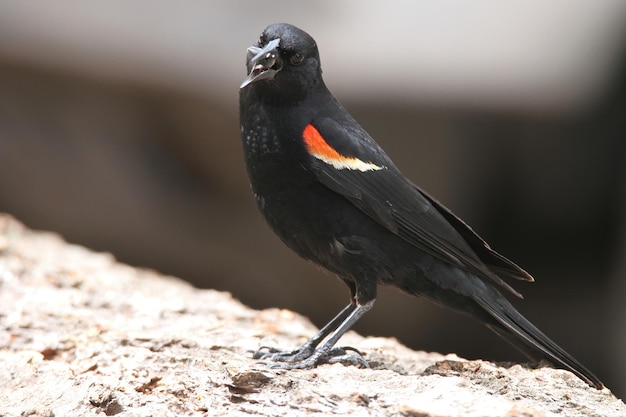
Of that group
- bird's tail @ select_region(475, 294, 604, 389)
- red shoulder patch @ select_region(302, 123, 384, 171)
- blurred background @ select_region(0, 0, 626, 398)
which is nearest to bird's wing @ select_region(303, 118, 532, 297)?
red shoulder patch @ select_region(302, 123, 384, 171)

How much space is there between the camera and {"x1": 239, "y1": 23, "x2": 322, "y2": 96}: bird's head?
144 inches

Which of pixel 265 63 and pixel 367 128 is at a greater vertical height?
pixel 367 128

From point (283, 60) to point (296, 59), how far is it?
6 cm

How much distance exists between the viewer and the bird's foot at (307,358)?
3738 millimetres

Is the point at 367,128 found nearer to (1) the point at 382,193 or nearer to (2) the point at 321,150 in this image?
(1) the point at 382,193

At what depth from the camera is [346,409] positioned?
303 centimetres

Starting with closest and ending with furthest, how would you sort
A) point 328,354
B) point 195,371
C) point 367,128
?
1. point 195,371
2. point 328,354
3. point 367,128

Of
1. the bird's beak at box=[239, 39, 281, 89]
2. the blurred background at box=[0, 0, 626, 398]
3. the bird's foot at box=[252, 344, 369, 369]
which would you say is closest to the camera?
the bird's beak at box=[239, 39, 281, 89]

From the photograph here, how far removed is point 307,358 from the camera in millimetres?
3883

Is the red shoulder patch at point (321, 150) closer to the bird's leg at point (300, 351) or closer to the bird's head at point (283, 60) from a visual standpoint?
the bird's head at point (283, 60)

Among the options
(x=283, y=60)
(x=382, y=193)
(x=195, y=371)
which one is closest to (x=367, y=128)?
(x=382, y=193)

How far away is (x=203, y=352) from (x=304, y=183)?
1037 millimetres

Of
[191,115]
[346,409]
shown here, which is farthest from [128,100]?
[346,409]

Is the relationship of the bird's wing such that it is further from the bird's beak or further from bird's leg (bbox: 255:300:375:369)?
bird's leg (bbox: 255:300:375:369)
